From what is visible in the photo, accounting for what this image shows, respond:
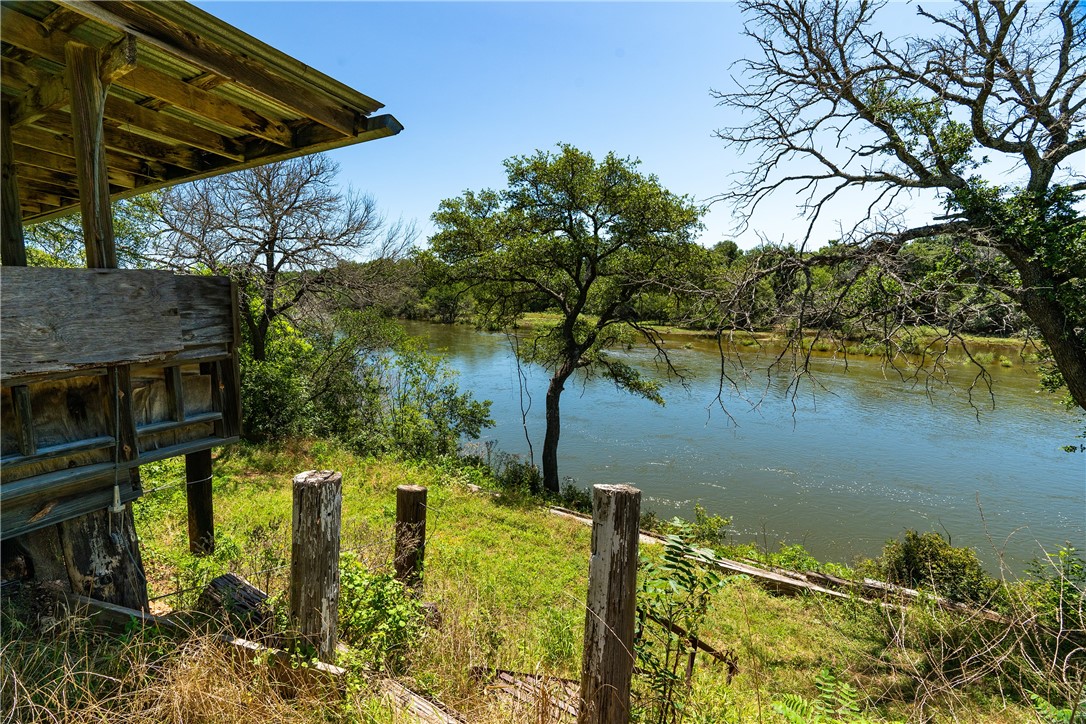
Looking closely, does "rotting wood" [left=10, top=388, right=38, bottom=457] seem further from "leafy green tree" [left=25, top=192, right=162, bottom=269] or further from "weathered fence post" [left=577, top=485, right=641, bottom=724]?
"leafy green tree" [left=25, top=192, right=162, bottom=269]

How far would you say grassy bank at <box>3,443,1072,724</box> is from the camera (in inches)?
88.7

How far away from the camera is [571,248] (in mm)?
11086

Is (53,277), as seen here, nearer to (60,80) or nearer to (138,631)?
(60,80)

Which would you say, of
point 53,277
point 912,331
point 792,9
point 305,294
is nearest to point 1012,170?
point 912,331

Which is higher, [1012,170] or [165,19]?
[1012,170]

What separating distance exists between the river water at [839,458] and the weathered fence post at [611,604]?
7.66 meters

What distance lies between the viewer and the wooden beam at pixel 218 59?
2.40m

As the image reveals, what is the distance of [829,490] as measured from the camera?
12.8 meters

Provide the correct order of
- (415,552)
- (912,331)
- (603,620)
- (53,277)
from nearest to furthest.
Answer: (603,620)
(53,277)
(415,552)
(912,331)

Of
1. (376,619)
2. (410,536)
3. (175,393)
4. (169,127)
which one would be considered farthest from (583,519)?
(169,127)

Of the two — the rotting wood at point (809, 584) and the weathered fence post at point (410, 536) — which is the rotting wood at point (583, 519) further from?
the weathered fence post at point (410, 536)

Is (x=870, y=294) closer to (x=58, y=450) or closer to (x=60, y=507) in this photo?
(x=58, y=450)

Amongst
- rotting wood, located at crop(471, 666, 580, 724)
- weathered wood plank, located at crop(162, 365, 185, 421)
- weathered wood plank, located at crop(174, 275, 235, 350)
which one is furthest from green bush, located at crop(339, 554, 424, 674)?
weathered wood plank, located at crop(174, 275, 235, 350)

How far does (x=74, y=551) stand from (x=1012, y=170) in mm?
9016
